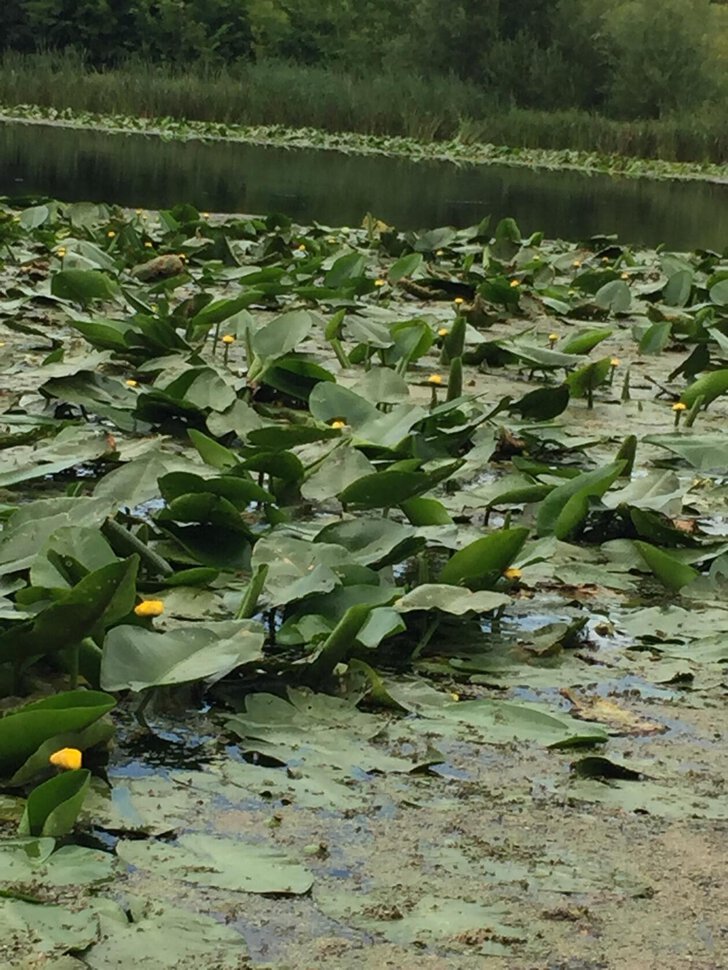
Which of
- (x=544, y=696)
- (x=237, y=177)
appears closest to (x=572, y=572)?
(x=544, y=696)

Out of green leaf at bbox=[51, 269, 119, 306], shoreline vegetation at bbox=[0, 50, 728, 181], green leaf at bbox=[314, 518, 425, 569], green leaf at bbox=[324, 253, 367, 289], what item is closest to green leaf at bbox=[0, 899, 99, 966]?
green leaf at bbox=[314, 518, 425, 569]

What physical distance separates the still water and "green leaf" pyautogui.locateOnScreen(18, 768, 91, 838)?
292 inches

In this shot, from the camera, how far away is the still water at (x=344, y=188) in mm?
9375

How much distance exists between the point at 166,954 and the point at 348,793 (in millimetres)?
319

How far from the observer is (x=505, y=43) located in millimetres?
29234

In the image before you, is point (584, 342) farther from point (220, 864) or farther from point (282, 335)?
point (220, 864)

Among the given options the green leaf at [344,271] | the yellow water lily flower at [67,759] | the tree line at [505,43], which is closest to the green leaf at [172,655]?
the yellow water lily flower at [67,759]

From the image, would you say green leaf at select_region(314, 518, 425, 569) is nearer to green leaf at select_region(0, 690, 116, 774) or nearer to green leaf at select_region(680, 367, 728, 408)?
green leaf at select_region(0, 690, 116, 774)

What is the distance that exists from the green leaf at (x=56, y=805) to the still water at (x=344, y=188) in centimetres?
742

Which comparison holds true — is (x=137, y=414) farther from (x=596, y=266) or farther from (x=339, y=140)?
(x=339, y=140)

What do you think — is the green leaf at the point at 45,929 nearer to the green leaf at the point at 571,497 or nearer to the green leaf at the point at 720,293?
the green leaf at the point at 571,497

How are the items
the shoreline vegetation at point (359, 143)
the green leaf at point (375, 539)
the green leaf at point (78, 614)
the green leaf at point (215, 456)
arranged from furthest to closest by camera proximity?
the shoreline vegetation at point (359, 143)
the green leaf at point (215, 456)
the green leaf at point (375, 539)
the green leaf at point (78, 614)

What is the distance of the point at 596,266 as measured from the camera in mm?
6164

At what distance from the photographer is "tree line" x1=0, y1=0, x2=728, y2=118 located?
26.7 metres
